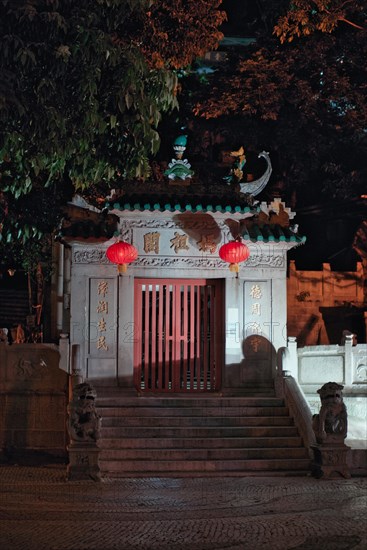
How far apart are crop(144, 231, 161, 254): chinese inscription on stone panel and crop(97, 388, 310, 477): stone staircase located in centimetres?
301

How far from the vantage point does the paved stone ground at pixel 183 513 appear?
944 cm

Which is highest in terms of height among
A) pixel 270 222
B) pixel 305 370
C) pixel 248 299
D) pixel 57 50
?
pixel 57 50

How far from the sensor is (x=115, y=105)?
1195 cm

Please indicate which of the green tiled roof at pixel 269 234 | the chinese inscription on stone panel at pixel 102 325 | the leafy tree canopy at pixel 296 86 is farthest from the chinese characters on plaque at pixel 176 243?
the leafy tree canopy at pixel 296 86

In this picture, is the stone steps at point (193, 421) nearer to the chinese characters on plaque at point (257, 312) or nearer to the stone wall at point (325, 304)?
the chinese characters on plaque at point (257, 312)

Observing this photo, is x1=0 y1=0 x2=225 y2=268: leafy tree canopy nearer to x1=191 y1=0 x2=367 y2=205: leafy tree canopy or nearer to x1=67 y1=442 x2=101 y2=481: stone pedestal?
x1=67 y1=442 x2=101 y2=481: stone pedestal

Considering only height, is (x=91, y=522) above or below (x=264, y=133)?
below

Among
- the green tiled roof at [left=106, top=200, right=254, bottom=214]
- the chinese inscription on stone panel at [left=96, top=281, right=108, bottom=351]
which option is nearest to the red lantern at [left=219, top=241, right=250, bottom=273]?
the green tiled roof at [left=106, top=200, right=254, bottom=214]

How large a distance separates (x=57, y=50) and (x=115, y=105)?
1259 millimetres

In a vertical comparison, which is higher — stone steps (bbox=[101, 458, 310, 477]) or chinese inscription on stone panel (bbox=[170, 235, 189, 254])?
chinese inscription on stone panel (bbox=[170, 235, 189, 254])

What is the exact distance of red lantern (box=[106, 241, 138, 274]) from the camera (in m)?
16.7

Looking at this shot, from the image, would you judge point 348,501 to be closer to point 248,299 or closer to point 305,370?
point 305,370

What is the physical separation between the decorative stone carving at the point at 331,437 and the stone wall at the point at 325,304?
13.9m

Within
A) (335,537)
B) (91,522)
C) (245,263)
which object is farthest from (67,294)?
(335,537)
